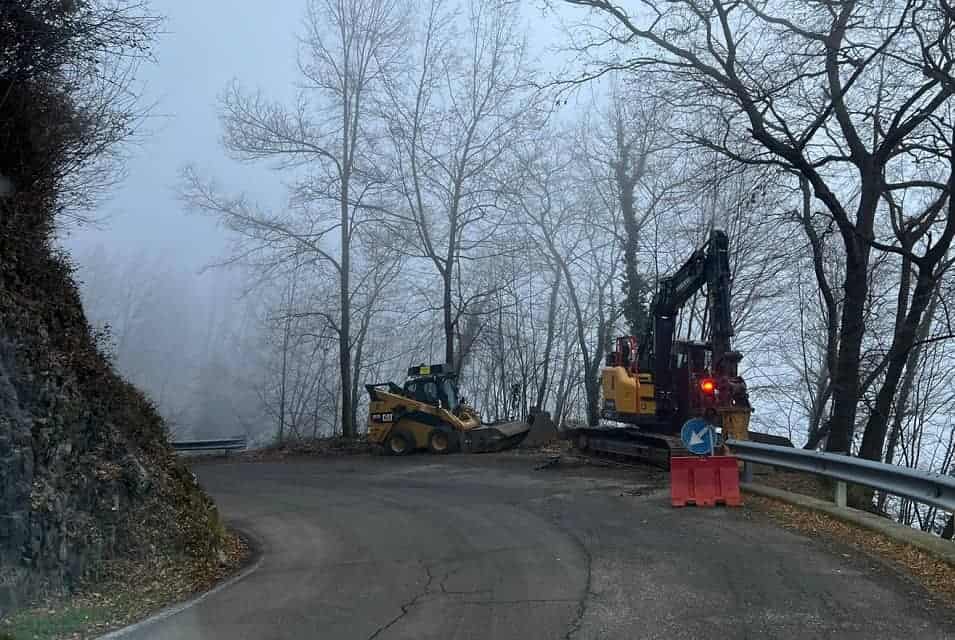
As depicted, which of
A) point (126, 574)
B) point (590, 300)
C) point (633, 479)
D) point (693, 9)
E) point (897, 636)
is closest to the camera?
point (897, 636)

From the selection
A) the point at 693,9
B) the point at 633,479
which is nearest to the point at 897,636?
the point at 633,479

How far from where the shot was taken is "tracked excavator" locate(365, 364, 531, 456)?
1031 inches

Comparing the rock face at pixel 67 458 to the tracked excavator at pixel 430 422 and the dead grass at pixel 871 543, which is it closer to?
the dead grass at pixel 871 543

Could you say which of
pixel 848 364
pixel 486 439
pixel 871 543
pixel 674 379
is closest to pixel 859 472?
pixel 871 543

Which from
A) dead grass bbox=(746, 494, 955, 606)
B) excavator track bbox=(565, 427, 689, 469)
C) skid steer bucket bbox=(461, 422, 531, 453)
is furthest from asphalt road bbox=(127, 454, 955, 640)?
skid steer bucket bbox=(461, 422, 531, 453)

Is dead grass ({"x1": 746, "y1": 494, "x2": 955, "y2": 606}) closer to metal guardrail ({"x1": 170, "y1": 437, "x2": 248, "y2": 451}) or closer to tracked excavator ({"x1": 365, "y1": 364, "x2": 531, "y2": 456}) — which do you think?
tracked excavator ({"x1": 365, "y1": 364, "x2": 531, "y2": 456})

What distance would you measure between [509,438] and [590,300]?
1315 centimetres

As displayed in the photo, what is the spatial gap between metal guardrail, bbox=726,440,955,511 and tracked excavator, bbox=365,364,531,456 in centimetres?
1187

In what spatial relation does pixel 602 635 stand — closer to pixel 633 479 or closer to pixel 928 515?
pixel 633 479

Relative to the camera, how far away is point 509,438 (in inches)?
1045

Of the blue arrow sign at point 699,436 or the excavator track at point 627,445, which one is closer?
the blue arrow sign at point 699,436

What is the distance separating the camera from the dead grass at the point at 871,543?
8116mm

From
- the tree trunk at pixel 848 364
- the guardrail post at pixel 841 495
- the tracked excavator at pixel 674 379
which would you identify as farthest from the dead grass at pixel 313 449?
the guardrail post at pixel 841 495

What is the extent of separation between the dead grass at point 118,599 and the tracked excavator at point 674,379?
11.6 m
